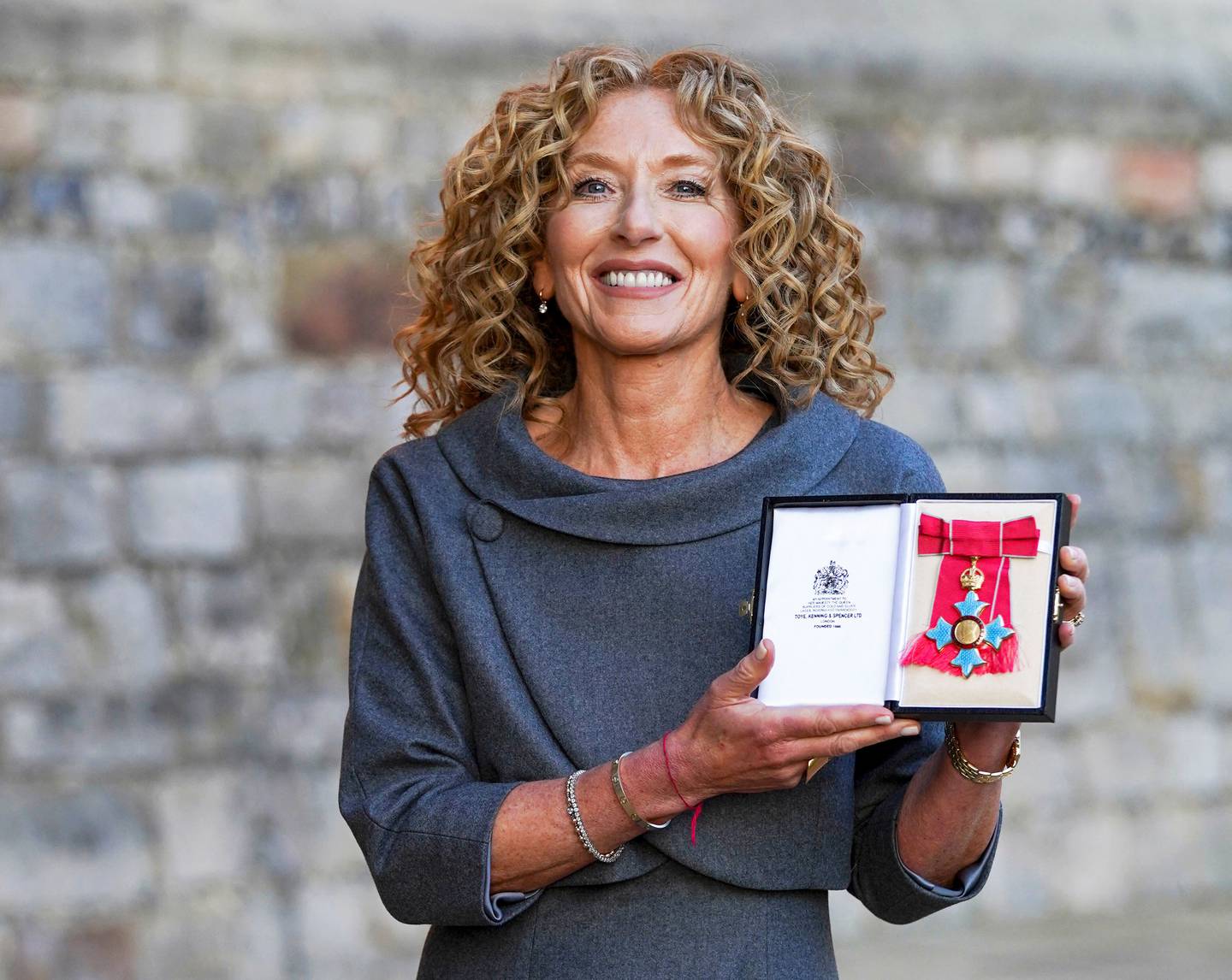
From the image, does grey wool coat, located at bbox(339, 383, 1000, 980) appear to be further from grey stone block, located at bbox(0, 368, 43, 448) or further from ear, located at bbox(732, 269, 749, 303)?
grey stone block, located at bbox(0, 368, 43, 448)

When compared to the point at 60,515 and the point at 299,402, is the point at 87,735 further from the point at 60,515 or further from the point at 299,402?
the point at 299,402

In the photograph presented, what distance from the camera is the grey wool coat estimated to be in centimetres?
237

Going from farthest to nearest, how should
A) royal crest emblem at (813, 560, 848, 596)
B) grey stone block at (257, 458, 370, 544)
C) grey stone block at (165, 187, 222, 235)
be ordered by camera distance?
grey stone block at (257, 458, 370, 544) → grey stone block at (165, 187, 222, 235) → royal crest emblem at (813, 560, 848, 596)

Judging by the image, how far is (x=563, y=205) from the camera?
2592 mm

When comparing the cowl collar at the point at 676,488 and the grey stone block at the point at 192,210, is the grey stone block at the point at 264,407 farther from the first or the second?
the cowl collar at the point at 676,488

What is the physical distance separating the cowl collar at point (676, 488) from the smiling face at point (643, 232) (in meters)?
0.18

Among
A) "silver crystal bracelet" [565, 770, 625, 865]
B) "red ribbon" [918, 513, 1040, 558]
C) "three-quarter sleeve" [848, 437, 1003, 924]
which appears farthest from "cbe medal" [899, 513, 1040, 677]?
"silver crystal bracelet" [565, 770, 625, 865]

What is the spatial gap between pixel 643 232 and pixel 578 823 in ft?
2.48

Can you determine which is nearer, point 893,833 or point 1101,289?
point 893,833

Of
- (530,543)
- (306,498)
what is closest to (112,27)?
(306,498)

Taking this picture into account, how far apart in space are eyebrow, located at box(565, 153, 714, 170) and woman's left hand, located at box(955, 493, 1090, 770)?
71cm

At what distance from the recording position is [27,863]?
4781mm

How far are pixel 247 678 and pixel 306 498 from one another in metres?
0.51

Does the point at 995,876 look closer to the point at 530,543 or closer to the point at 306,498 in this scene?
the point at 306,498
